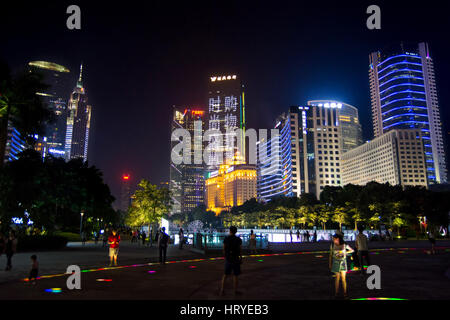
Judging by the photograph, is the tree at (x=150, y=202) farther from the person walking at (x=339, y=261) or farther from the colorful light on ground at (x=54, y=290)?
the person walking at (x=339, y=261)

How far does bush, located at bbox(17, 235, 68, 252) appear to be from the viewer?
28438 mm

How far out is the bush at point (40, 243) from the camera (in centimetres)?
2844

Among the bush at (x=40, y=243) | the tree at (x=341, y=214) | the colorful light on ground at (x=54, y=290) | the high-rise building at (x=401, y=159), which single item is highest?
the high-rise building at (x=401, y=159)

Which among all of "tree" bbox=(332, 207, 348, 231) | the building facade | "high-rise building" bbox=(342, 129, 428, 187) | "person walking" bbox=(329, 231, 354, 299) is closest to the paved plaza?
"person walking" bbox=(329, 231, 354, 299)

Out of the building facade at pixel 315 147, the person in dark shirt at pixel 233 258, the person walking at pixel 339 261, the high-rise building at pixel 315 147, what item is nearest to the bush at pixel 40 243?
the person in dark shirt at pixel 233 258

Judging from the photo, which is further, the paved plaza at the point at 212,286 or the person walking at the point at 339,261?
the paved plaza at the point at 212,286

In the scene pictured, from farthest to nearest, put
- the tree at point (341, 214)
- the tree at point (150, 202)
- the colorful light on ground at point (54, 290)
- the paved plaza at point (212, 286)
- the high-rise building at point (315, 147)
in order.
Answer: the high-rise building at point (315, 147) → the tree at point (341, 214) → the tree at point (150, 202) → the colorful light on ground at point (54, 290) → the paved plaza at point (212, 286)

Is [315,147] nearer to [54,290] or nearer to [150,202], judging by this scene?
[150,202]

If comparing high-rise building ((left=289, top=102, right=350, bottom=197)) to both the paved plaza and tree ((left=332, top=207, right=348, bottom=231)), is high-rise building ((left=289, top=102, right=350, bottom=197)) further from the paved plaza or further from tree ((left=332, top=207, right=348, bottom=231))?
the paved plaza

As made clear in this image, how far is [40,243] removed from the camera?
99.2 feet

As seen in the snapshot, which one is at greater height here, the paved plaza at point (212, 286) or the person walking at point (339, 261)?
the person walking at point (339, 261)

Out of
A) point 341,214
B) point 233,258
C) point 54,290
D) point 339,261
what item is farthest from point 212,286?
point 341,214
